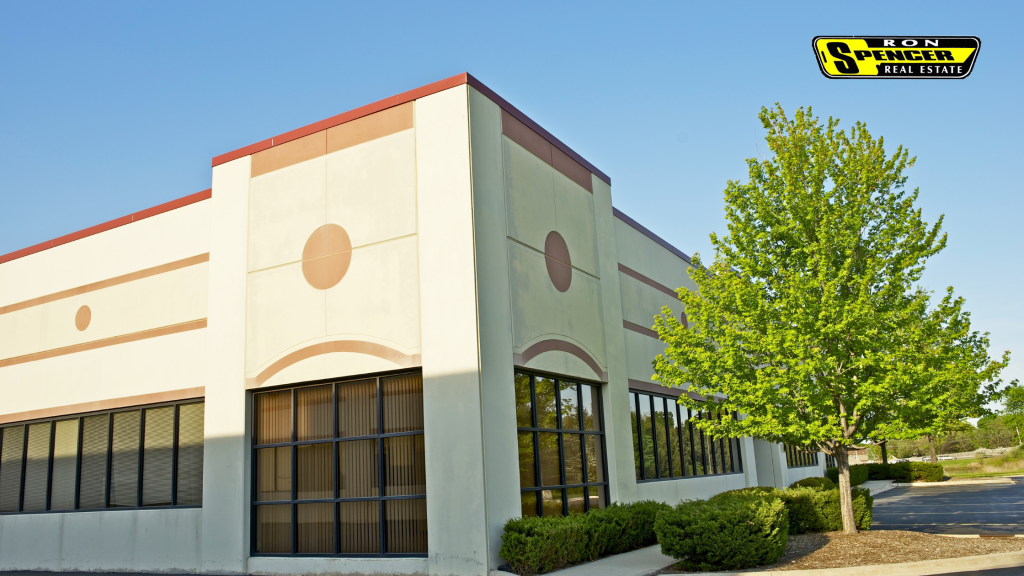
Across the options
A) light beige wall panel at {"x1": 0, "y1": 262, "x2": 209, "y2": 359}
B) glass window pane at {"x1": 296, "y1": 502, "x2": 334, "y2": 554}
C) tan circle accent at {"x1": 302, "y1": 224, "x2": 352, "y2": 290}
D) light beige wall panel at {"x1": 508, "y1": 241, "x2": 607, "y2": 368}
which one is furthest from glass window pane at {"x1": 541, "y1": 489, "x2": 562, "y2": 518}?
light beige wall panel at {"x1": 0, "y1": 262, "x2": 209, "y2": 359}

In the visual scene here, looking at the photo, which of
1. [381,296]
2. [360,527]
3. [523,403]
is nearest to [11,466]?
[360,527]

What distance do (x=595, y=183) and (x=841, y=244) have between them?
680 cm

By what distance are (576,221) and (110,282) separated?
1259 centimetres

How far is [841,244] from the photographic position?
1498cm

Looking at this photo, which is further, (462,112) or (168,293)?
(168,293)

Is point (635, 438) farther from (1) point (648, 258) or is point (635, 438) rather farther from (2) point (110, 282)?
(2) point (110, 282)

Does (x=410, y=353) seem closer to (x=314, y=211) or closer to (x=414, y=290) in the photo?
(x=414, y=290)

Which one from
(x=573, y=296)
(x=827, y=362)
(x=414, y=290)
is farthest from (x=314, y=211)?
(x=827, y=362)

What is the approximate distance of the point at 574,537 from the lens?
13555 mm

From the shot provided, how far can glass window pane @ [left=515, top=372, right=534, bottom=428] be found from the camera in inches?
580

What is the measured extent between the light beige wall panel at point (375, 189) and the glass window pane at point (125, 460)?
7.90 m

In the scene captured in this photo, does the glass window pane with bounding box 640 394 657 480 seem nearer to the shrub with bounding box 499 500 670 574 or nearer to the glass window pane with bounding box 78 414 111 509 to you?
the shrub with bounding box 499 500 670 574

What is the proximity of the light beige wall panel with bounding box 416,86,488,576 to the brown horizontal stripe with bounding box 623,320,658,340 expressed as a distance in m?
8.26

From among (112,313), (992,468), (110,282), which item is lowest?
(992,468)
